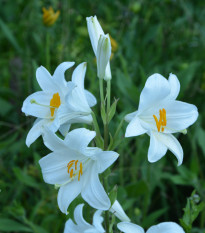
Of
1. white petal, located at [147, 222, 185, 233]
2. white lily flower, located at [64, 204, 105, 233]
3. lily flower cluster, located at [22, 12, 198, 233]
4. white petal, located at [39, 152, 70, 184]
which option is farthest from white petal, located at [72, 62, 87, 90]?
white petal, located at [147, 222, 185, 233]

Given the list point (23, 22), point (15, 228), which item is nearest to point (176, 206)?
point (15, 228)

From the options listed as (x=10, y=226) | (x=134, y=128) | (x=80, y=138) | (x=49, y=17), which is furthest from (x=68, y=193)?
(x=49, y=17)

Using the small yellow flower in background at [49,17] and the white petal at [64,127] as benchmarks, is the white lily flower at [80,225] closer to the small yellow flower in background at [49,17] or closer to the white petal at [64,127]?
the white petal at [64,127]

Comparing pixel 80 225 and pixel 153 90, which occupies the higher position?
pixel 153 90

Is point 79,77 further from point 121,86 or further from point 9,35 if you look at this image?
point 9,35

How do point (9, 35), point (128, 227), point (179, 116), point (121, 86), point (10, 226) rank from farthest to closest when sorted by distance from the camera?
1. point (9, 35)
2. point (121, 86)
3. point (10, 226)
4. point (179, 116)
5. point (128, 227)

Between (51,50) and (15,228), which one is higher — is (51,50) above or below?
above

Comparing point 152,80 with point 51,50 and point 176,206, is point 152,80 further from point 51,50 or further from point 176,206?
point 51,50
